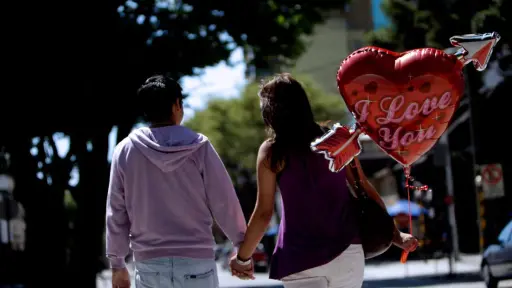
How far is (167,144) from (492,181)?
17.8 m

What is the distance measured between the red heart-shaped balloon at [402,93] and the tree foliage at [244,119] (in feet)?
141

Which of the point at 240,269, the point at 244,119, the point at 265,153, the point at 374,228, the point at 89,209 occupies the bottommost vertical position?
the point at 89,209

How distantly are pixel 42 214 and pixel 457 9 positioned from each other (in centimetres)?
1162

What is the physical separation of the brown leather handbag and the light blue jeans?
795 millimetres

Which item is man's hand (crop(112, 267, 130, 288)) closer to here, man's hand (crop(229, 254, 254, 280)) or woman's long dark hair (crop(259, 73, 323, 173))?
man's hand (crop(229, 254, 254, 280))

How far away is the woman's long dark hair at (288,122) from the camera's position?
13.3 feet

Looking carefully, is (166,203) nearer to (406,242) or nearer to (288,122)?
(288,122)

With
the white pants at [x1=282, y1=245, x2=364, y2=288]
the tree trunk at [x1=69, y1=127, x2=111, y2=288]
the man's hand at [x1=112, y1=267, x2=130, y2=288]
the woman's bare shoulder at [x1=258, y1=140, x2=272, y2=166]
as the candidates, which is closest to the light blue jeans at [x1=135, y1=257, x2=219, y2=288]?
the man's hand at [x1=112, y1=267, x2=130, y2=288]

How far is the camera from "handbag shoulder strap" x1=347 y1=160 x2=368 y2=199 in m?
4.13

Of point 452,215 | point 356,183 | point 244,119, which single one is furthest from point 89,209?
point 244,119

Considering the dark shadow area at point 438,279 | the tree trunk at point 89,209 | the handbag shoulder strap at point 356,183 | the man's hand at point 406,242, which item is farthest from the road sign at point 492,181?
the handbag shoulder strap at point 356,183

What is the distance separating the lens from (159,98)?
14.3ft

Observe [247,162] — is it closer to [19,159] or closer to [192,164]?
[19,159]

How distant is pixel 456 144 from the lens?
1197 inches
